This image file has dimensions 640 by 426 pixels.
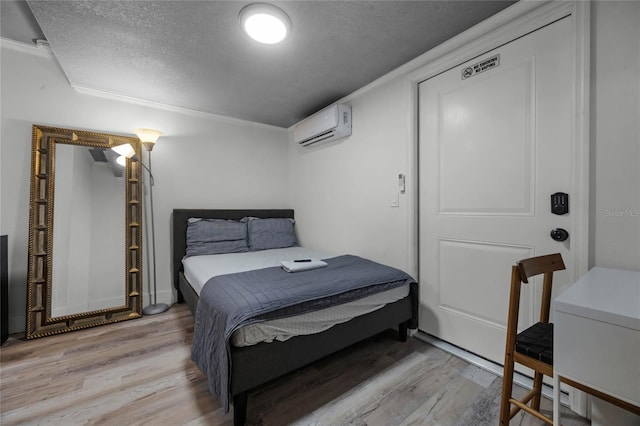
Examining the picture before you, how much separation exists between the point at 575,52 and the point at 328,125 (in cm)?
190

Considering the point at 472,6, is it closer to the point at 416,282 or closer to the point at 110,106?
the point at 416,282

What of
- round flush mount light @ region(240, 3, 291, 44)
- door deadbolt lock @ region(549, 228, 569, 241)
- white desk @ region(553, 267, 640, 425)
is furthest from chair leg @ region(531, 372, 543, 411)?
round flush mount light @ region(240, 3, 291, 44)

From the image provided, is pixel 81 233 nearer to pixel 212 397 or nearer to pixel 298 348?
pixel 212 397

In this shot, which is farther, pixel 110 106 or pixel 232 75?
pixel 110 106

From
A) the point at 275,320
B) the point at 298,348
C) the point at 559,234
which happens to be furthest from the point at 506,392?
the point at 275,320

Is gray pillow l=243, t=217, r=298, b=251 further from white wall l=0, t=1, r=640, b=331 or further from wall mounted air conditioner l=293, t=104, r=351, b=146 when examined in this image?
wall mounted air conditioner l=293, t=104, r=351, b=146

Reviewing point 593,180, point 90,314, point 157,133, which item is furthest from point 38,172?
point 593,180

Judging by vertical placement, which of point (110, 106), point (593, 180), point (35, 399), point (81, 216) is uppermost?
point (110, 106)

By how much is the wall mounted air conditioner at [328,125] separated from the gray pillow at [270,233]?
117 centimetres

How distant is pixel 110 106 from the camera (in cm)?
267

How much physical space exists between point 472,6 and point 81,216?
3.57 metres

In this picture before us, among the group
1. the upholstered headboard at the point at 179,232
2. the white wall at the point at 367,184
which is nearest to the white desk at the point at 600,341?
the white wall at the point at 367,184

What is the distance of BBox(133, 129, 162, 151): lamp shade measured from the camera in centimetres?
260

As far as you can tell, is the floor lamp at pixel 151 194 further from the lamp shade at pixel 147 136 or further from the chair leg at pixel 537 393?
the chair leg at pixel 537 393
